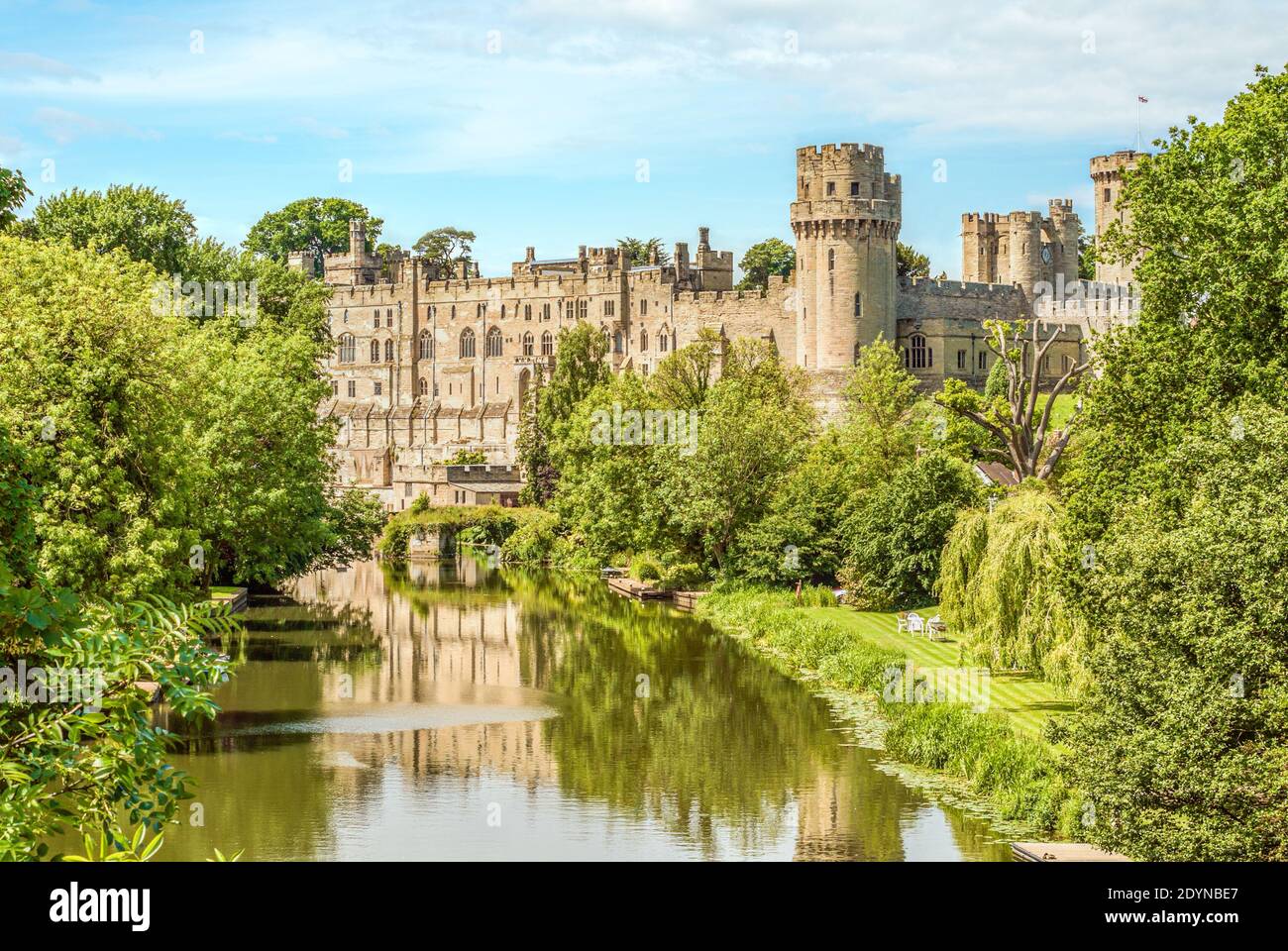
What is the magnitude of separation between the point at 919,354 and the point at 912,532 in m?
41.5

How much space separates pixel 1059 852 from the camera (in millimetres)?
17016

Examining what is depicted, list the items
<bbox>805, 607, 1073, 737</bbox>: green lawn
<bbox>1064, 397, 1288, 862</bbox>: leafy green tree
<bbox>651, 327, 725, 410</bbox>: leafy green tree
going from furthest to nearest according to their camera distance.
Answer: <bbox>651, 327, 725, 410</bbox>: leafy green tree, <bbox>805, 607, 1073, 737</bbox>: green lawn, <bbox>1064, 397, 1288, 862</bbox>: leafy green tree

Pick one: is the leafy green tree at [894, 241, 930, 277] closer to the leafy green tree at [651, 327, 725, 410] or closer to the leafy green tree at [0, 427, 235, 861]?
the leafy green tree at [651, 327, 725, 410]

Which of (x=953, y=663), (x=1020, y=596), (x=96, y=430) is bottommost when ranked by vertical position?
(x=953, y=663)

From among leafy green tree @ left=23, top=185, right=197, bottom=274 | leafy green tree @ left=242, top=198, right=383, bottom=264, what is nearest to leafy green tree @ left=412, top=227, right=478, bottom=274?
leafy green tree @ left=242, top=198, right=383, bottom=264

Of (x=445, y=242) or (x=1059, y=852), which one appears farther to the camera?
(x=445, y=242)

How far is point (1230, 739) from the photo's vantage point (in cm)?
1468

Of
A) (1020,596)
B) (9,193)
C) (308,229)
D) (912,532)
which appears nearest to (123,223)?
(912,532)

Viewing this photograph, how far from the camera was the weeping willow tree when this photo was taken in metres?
25.1

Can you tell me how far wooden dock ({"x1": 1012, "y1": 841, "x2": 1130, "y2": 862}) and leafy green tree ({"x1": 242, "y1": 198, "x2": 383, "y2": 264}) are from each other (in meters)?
103

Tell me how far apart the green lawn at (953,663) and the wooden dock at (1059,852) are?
3610 mm

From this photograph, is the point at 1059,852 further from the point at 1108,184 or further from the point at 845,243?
the point at 1108,184

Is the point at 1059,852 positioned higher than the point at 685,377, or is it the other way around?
the point at 685,377
